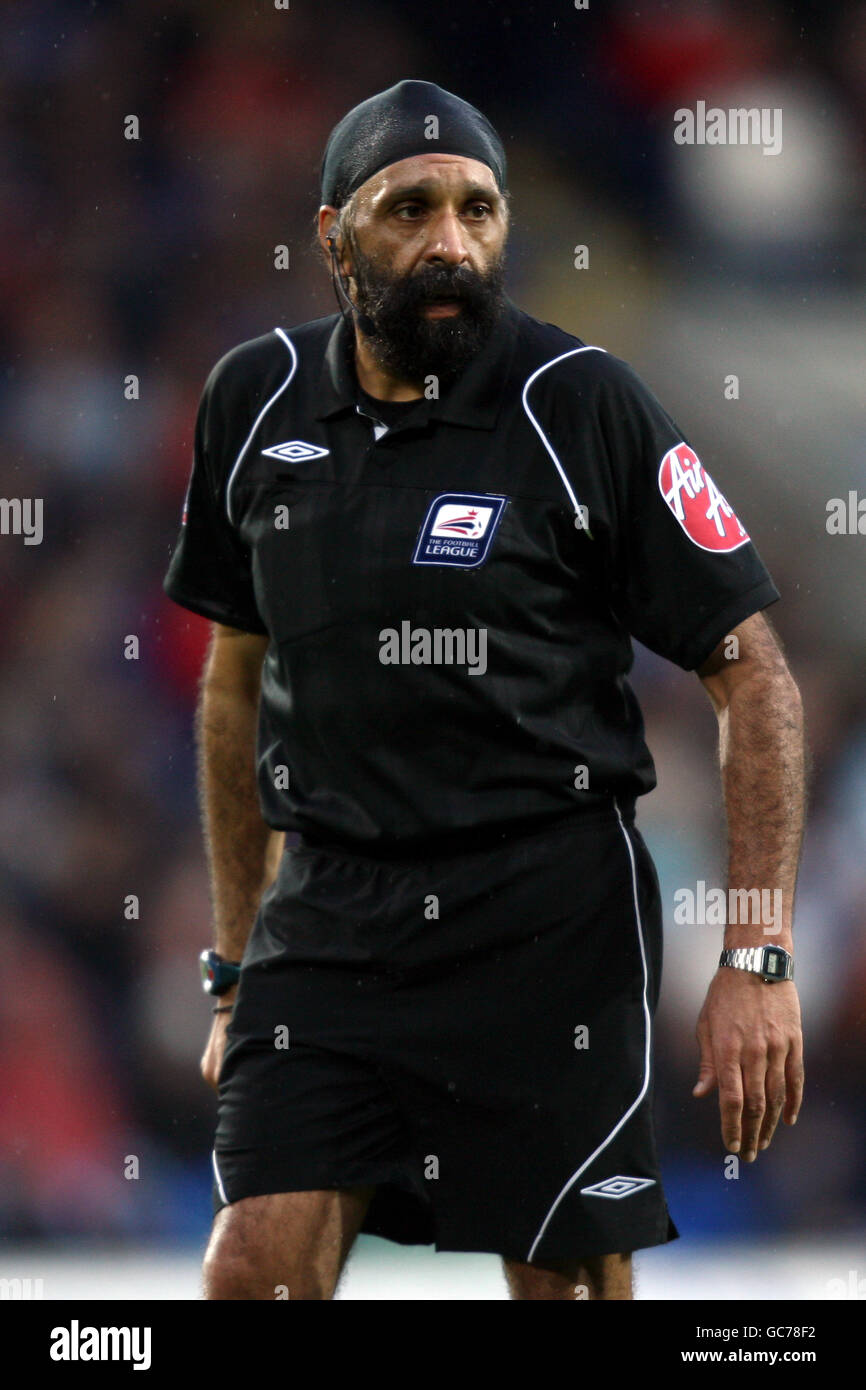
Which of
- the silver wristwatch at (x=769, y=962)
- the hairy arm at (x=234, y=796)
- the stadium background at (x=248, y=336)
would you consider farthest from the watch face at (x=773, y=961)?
the stadium background at (x=248, y=336)

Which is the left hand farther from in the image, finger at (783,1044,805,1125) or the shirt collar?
the shirt collar

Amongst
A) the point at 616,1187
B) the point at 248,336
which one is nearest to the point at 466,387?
the point at 616,1187

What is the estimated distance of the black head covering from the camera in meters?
2.61

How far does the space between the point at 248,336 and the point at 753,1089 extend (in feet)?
10.6

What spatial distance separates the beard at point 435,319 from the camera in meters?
2.56

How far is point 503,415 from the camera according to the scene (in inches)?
99.6

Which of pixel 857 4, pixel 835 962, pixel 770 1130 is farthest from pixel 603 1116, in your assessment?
pixel 857 4

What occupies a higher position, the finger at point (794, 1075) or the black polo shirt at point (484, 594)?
the black polo shirt at point (484, 594)

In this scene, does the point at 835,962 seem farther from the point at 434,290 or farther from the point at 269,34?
the point at 269,34

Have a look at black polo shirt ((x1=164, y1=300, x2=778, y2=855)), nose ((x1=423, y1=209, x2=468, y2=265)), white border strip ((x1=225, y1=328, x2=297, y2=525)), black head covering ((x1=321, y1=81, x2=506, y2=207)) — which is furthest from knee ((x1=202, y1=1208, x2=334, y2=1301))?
black head covering ((x1=321, y1=81, x2=506, y2=207))

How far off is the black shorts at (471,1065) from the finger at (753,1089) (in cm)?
15

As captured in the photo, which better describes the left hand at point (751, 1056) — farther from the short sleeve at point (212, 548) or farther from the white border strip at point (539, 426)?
the short sleeve at point (212, 548)

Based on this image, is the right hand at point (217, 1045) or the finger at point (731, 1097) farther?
the right hand at point (217, 1045)

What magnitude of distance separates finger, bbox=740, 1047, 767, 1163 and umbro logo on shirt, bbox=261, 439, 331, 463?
997 mm
